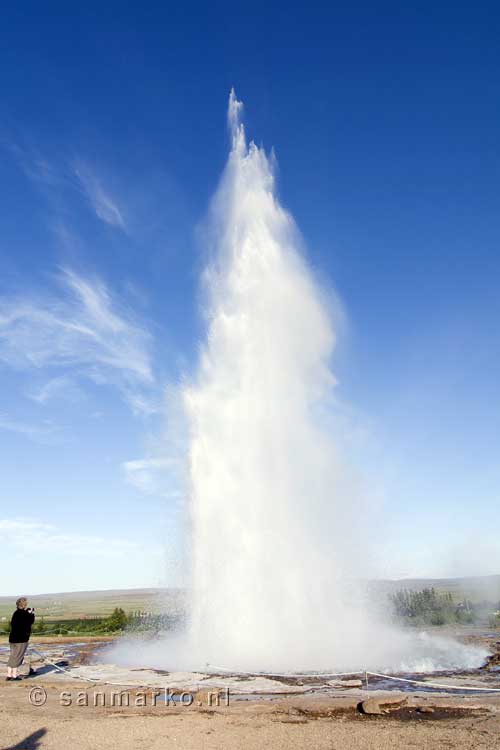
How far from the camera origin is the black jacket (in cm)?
1506

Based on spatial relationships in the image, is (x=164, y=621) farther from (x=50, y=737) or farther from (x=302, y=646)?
(x=50, y=737)

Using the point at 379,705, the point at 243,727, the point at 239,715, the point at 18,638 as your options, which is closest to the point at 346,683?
the point at 379,705

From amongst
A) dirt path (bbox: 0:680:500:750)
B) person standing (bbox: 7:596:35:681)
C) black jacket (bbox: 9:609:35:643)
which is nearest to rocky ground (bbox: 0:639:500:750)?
dirt path (bbox: 0:680:500:750)

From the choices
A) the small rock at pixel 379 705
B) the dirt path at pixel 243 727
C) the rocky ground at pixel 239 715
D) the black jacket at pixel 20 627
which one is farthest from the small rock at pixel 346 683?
the black jacket at pixel 20 627

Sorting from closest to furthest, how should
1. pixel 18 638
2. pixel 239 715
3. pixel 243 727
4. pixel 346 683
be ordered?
pixel 243 727 < pixel 239 715 < pixel 346 683 < pixel 18 638

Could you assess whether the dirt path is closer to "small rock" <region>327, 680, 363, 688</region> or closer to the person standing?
"small rock" <region>327, 680, 363, 688</region>

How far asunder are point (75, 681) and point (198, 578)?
778cm

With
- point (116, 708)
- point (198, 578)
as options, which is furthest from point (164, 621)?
point (116, 708)

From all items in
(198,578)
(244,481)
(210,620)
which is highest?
(244,481)

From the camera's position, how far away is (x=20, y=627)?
15.1 m

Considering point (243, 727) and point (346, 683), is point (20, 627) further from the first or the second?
point (346, 683)

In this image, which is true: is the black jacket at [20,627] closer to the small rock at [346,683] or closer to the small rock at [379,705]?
the small rock at [346,683]

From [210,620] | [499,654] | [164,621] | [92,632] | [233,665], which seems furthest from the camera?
[92,632]

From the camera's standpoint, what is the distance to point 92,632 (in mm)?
36031
